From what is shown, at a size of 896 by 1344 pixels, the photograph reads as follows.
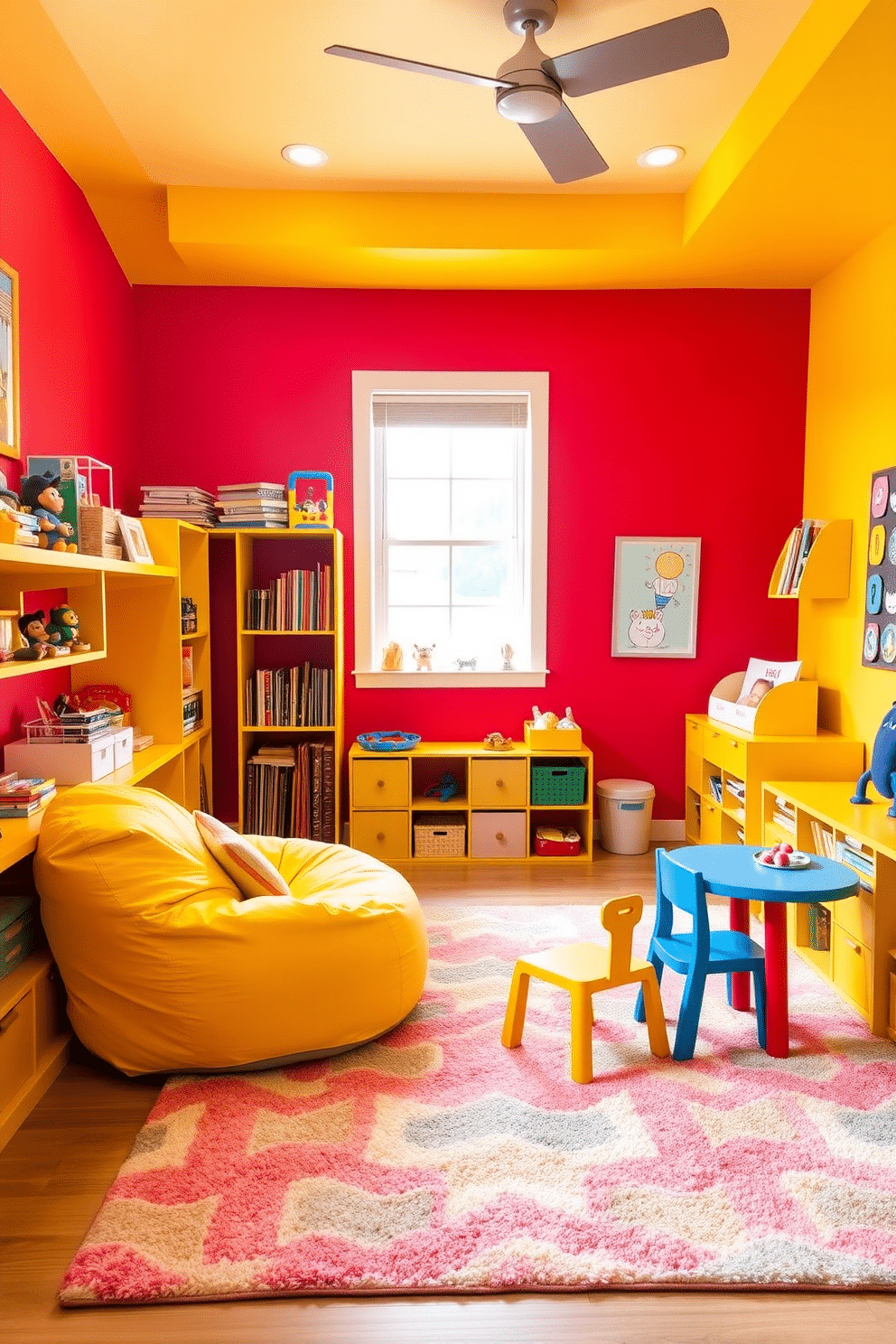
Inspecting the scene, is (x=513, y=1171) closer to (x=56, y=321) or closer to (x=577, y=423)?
(x=56, y=321)

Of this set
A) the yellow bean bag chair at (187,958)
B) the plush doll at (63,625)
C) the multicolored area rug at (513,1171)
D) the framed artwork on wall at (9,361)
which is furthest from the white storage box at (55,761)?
the multicolored area rug at (513,1171)

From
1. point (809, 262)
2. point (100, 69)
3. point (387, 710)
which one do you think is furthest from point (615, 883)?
point (100, 69)

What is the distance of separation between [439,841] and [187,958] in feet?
7.57

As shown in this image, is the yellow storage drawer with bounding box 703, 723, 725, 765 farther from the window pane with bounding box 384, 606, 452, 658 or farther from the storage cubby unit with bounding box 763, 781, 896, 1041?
the window pane with bounding box 384, 606, 452, 658

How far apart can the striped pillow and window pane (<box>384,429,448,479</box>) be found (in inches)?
107

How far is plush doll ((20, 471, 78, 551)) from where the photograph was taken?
2.81 m

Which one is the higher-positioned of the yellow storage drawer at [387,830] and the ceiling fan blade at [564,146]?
the ceiling fan blade at [564,146]

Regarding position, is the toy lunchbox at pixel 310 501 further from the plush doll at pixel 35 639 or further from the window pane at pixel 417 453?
the plush doll at pixel 35 639

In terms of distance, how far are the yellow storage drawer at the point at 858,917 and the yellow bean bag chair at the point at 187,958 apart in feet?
4.85

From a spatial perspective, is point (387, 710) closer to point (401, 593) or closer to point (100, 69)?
point (401, 593)

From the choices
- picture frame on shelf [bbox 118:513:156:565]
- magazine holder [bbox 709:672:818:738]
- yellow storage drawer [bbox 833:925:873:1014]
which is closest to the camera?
yellow storage drawer [bbox 833:925:873:1014]

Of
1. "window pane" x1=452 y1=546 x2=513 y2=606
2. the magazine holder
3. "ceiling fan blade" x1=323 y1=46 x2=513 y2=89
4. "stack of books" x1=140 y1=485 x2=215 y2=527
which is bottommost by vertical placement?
the magazine holder

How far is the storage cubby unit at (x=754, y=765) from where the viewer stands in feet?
13.2

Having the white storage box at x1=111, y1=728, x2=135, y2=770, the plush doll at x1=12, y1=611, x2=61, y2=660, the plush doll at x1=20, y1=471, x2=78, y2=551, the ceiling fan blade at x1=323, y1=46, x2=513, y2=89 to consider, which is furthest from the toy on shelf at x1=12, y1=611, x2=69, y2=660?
the ceiling fan blade at x1=323, y1=46, x2=513, y2=89
